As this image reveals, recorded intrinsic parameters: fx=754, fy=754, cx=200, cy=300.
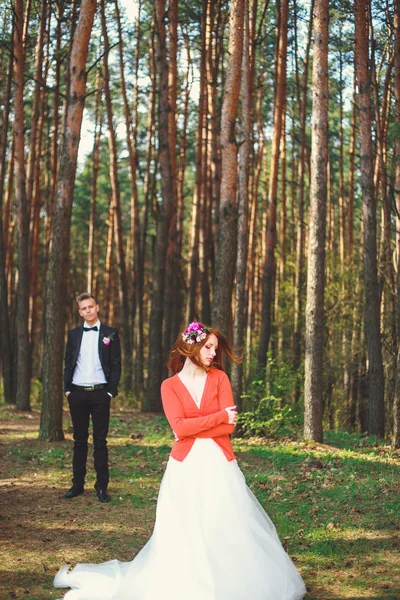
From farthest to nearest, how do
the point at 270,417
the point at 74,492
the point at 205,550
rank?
the point at 270,417 < the point at 74,492 < the point at 205,550

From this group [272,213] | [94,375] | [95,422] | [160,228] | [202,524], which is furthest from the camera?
[272,213]

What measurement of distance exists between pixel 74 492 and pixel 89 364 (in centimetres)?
148

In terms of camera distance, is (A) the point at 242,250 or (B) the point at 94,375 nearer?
(B) the point at 94,375

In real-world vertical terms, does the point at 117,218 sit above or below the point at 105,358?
above

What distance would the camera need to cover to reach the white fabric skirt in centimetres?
488

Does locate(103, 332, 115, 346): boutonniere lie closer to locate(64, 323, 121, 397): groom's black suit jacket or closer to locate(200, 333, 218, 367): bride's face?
locate(64, 323, 121, 397): groom's black suit jacket

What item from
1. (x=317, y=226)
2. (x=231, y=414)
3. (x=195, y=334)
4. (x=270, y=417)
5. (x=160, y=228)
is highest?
(x=160, y=228)

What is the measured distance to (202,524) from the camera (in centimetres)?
507

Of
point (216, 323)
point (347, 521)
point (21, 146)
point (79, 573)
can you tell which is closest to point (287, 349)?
point (21, 146)

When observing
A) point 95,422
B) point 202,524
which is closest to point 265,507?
point 95,422

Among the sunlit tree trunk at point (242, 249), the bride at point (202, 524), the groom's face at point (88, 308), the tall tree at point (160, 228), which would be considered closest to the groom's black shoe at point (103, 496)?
the groom's face at point (88, 308)

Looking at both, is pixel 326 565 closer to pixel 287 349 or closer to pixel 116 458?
pixel 116 458

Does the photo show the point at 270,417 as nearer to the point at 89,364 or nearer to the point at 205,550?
the point at 89,364

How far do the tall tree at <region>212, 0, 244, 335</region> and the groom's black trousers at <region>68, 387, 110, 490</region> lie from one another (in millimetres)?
3403
